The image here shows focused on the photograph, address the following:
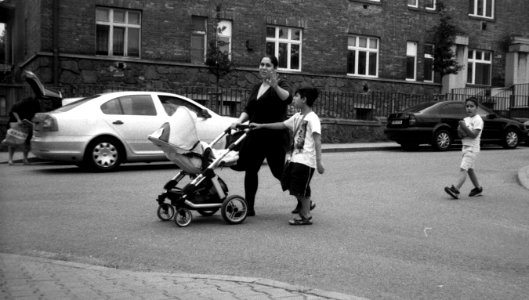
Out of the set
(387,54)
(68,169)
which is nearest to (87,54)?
(68,169)

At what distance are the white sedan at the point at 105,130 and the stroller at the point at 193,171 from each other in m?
5.25

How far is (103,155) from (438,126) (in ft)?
37.1

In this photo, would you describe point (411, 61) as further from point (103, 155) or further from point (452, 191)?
point (452, 191)

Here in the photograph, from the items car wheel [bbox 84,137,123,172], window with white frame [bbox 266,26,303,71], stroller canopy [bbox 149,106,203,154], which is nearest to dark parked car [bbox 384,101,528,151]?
window with white frame [bbox 266,26,303,71]

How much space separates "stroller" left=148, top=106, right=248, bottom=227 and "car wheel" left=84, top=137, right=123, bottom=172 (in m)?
5.84

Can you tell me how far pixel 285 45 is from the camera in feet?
90.7

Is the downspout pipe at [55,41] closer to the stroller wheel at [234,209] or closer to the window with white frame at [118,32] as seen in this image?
the window with white frame at [118,32]

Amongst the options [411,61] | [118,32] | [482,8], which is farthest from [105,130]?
[482,8]

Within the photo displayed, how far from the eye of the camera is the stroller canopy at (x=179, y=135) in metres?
7.93

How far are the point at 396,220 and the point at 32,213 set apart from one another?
4.81 meters

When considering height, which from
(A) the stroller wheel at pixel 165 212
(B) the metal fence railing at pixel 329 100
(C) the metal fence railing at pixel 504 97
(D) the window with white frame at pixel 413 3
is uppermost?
(D) the window with white frame at pixel 413 3

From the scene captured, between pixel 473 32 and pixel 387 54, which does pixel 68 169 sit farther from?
pixel 473 32

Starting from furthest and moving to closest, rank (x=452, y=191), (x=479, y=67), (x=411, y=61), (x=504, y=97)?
1. (x=479, y=67)
2. (x=504, y=97)
3. (x=411, y=61)
4. (x=452, y=191)

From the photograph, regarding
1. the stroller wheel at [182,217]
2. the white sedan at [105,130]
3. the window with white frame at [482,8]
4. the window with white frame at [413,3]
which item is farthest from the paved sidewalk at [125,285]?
the window with white frame at [482,8]
